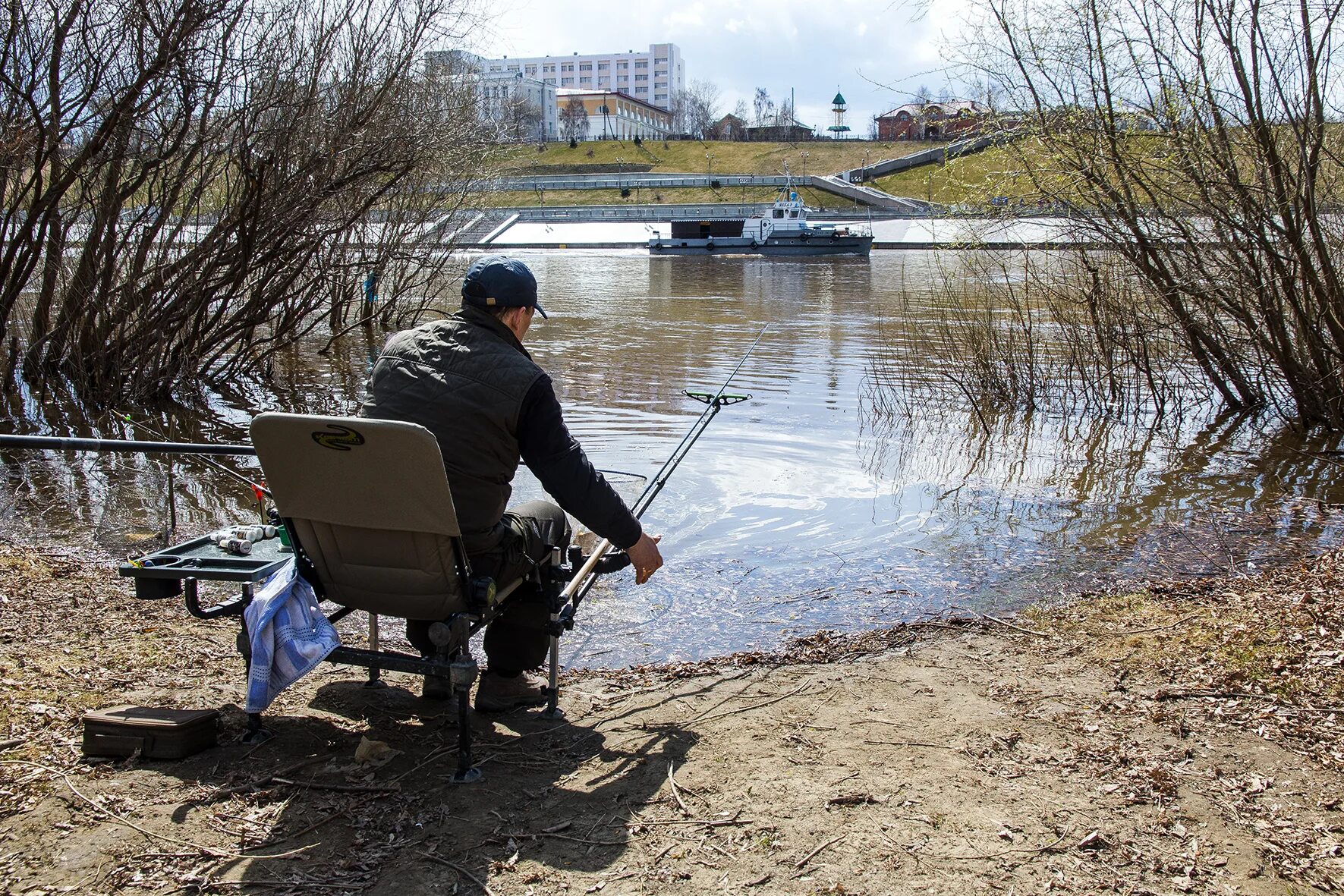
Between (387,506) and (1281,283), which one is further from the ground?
(1281,283)

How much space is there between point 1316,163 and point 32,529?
29.9ft

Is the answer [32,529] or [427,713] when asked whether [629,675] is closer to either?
[427,713]

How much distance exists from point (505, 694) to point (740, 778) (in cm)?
101

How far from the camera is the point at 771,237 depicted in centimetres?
5884

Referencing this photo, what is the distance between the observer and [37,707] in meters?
3.55

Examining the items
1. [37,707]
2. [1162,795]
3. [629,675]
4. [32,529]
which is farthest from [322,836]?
[32,529]

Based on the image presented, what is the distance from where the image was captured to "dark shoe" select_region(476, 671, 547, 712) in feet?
12.8

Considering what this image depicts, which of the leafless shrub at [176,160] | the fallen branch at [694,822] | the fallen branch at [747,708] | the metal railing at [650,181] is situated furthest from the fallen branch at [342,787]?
the metal railing at [650,181]

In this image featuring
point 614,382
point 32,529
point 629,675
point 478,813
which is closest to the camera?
point 478,813

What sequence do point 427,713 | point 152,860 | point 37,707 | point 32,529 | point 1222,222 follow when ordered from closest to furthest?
point 152,860 → point 37,707 → point 427,713 → point 32,529 → point 1222,222

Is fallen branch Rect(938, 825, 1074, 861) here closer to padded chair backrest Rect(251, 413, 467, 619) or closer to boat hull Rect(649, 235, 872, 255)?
padded chair backrest Rect(251, 413, 467, 619)

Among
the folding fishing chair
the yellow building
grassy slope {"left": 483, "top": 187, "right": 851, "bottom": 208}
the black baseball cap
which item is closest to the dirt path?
the folding fishing chair

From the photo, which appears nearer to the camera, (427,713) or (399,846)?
(399,846)

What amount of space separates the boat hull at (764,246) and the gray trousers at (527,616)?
49.3 metres
